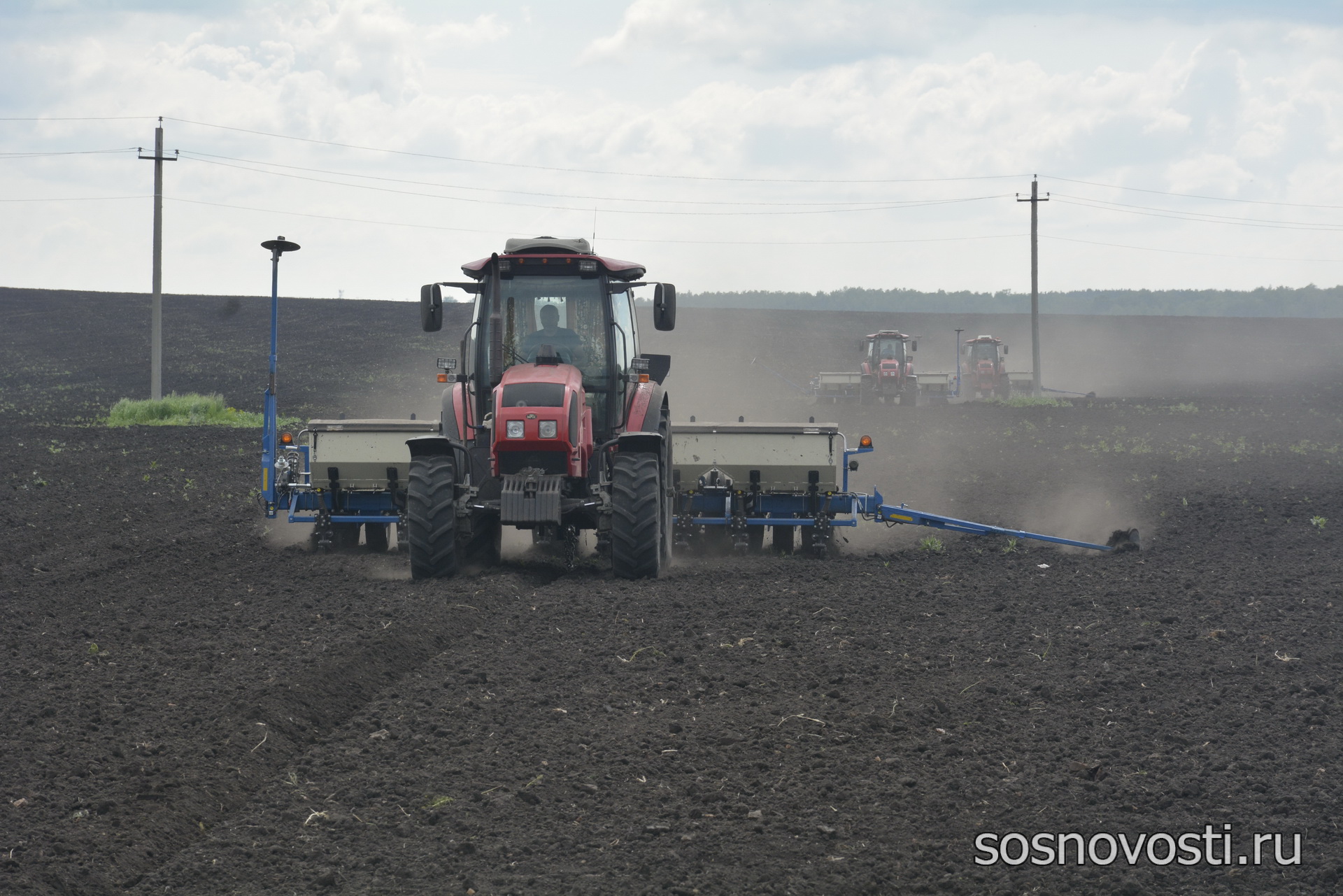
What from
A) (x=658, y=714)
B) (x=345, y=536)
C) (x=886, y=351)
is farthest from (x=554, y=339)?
(x=886, y=351)

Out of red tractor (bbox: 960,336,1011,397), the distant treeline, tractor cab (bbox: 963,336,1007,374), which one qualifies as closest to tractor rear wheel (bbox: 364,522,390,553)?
red tractor (bbox: 960,336,1011,397)

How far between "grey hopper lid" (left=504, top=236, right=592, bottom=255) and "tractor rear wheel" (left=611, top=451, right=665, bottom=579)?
75.8 inches

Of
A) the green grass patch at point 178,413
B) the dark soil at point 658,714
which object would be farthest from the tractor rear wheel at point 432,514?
the green grass patch at point 178,413

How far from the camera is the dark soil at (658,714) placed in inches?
197

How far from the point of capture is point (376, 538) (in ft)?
42.7

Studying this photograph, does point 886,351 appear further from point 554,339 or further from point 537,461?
point 537,461

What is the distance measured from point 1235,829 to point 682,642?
12.7ft

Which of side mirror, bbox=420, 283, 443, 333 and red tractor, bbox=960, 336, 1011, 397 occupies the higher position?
red tractor, bbox=960, 336, 1011, 397

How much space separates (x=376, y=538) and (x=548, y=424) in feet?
11.7

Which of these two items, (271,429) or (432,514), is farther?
(271,429)

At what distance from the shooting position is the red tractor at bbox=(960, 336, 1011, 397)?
44.4 meters

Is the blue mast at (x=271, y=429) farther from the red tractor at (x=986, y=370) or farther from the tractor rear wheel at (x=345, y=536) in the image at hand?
the red tractor at (x=986, y=370)

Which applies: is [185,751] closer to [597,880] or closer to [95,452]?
[597,880]

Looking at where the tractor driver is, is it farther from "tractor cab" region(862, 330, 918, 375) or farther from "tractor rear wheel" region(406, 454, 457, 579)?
"tractor cab" region(862, 330, 918, 375)
